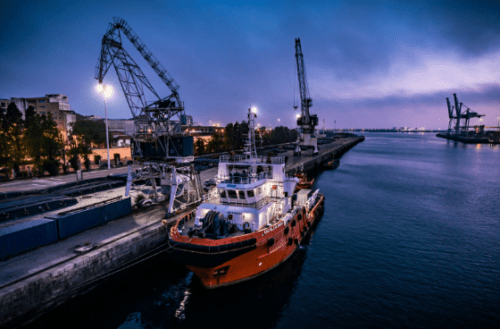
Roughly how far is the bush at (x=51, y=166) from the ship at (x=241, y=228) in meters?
34.6

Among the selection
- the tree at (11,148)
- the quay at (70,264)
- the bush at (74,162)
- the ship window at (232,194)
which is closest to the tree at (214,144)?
the bush at (74,162)

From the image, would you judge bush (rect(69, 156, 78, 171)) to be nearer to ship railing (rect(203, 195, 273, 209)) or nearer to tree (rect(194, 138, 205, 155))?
tree (rect(194, 138, 205, 155))

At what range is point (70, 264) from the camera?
14562 millimetres

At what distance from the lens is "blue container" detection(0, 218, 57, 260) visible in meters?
15.0

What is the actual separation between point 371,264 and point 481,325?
7.18 metres

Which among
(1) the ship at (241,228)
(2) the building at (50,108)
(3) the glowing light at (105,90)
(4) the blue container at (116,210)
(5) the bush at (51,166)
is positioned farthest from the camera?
(2) the building at (50,108)

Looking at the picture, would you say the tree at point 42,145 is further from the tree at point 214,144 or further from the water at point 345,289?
the tree at point 214,144

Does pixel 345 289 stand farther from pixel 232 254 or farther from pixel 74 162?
pixel 74 162

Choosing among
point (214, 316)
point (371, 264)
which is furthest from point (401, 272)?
point (214, 316)

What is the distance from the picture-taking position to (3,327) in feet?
Answer: 38.7

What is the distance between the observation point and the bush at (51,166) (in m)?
40.7

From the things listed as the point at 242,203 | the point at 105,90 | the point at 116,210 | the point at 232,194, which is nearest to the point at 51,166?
the point at 105,90

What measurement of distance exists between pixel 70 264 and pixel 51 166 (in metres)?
35.5

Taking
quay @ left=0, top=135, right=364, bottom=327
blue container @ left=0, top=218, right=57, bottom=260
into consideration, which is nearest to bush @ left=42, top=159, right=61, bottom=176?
quay @ left=0, top=135, right=364, bottom=327
